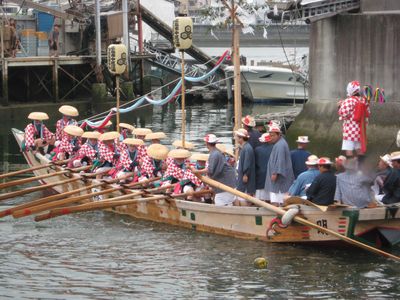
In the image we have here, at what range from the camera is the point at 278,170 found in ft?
55.2

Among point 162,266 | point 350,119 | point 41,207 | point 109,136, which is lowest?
point 162,266

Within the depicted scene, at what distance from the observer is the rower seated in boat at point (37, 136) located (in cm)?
2386

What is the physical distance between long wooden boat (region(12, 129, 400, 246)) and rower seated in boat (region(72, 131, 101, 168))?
270 centimetres

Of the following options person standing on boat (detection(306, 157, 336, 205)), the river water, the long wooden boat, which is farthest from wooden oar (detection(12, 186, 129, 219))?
person standing on boat (detection(306, 157, 336, 205))

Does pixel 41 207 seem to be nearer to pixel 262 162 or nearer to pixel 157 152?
pixel 157 152

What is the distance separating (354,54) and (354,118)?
14.2ft

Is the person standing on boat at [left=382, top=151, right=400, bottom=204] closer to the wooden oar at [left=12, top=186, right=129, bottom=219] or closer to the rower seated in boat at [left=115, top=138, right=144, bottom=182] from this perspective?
the wooden oar at [left=12, top=186, right=129, bottom=219]

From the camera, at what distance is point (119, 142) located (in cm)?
2184

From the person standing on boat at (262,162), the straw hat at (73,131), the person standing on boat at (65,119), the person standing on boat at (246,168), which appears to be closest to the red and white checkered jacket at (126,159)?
the straw hat at (73,131)

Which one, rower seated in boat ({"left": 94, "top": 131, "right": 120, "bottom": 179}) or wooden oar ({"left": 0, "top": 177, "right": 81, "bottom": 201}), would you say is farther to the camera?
rower seated in boat ({"left": 94, "top": 131, "right": 120, "bottom": 179})

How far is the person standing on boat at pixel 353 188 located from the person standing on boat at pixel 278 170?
0.98 m

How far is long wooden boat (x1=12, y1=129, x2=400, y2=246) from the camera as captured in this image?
15945mm

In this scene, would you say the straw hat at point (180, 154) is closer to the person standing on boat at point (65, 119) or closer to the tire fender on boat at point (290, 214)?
the tire fender on boat at point (290, 214)

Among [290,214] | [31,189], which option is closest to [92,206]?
[31,189]
